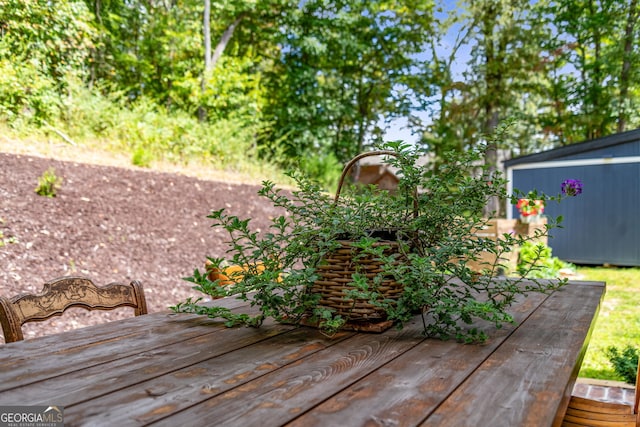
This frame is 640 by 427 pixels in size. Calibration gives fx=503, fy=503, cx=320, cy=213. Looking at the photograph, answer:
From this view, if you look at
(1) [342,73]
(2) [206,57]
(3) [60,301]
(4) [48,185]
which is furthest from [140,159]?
(1) [342,73]

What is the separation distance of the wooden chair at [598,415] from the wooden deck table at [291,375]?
24cm

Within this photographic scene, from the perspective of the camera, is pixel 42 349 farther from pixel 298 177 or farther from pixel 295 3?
pixel 295 3

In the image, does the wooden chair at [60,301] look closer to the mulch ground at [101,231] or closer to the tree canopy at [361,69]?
the mulch ground at [101,231]

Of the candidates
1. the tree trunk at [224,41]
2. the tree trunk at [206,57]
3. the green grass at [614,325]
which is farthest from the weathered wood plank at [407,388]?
the tree trunk at [224,41]

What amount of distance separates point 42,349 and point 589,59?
12736mm

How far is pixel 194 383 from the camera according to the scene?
0.83 meters

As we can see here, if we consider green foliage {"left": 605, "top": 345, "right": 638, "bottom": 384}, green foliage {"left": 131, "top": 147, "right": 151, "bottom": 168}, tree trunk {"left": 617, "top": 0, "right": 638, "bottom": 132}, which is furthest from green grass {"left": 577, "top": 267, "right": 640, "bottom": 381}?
tree trunk {"left": 617, "top": 0, "right": 638, "bottom": 132}

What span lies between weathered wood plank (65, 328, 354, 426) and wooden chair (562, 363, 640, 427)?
664mm

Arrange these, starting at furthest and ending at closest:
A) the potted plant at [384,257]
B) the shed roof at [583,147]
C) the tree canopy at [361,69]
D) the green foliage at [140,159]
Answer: the tree canopy at [361,69]
the shed roof at [583,147]
the green foliage at [140,159]
the potted plant at [384,257]

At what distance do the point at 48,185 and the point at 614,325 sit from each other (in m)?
4.94

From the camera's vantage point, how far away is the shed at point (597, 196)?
796 cm

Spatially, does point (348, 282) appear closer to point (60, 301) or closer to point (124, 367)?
point (124, 367)

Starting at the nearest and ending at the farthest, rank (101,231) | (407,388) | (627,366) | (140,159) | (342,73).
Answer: (407,388)
(627,366)
(101,231)
(140,159)
(342,73)

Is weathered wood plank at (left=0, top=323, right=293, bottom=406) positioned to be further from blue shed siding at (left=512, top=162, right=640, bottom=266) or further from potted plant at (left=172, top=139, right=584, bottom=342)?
blue shed siding at (left=512, top=162, right=640, bottom=266)
